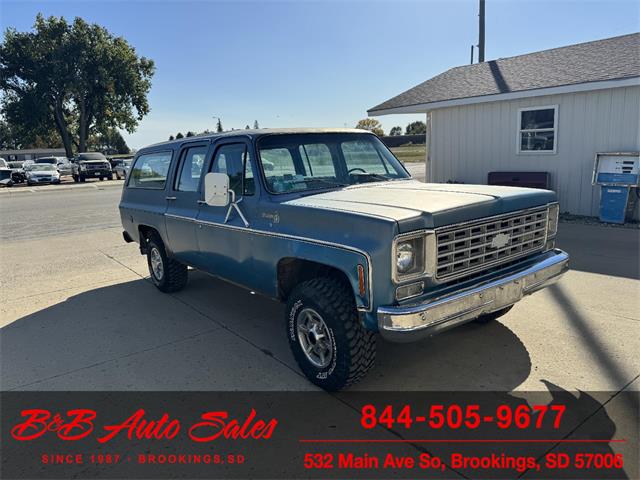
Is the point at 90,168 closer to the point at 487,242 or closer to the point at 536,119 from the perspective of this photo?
the point at 536,119

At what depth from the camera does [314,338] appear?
3.60 metres

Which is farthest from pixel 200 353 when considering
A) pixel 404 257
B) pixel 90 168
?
pixel 90 168

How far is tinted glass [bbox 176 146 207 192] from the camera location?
498 cm

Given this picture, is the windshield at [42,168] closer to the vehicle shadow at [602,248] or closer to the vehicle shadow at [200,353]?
the vehicle shadow at [200,353]

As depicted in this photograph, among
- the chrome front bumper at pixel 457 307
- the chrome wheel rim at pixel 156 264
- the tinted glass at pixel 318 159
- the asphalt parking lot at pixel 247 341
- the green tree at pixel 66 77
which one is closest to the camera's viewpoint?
the chrome front bumper at pixel 457 307

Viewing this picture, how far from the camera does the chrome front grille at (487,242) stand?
3.18 metres

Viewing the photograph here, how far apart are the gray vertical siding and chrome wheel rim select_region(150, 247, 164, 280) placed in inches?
351

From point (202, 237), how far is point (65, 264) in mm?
4357

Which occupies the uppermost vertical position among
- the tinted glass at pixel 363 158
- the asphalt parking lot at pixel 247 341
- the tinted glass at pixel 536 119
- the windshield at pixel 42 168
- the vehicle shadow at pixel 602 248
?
the tinted glass at pixel 536 119

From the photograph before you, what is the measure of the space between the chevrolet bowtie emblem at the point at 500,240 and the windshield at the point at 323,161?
1417 millimetres

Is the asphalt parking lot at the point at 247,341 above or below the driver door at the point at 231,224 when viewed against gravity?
below

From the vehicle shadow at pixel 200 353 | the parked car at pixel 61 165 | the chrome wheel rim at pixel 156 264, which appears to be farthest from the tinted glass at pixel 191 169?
the parked car at pixel 61 165

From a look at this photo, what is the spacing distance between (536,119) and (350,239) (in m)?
9.65

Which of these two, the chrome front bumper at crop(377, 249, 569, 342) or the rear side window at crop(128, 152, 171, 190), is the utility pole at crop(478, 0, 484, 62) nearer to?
the rear side window at crop(128, 152, 171, 190)
